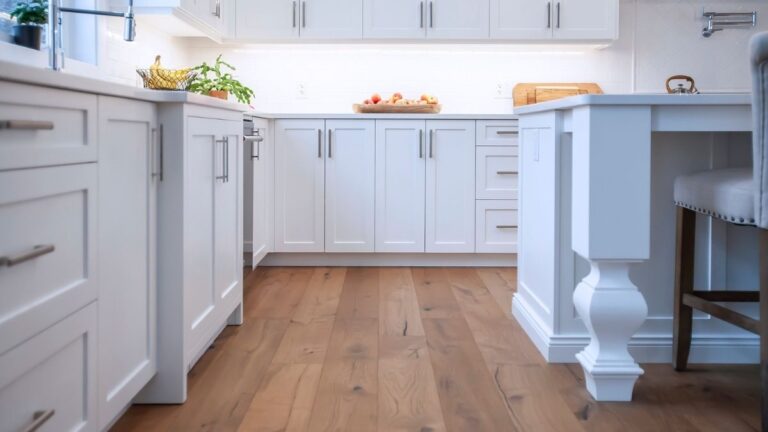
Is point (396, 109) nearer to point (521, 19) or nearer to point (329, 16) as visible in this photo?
point (329, 16)

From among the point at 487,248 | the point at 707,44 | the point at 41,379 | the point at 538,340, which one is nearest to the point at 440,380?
the point at 538,340

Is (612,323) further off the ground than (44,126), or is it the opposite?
(44,126)

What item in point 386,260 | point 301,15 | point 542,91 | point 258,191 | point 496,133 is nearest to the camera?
point 258,191

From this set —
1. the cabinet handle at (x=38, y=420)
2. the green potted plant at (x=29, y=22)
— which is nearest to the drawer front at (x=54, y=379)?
the cabinet handle at (x=38, y=420)

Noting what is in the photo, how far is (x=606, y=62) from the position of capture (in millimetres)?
5055

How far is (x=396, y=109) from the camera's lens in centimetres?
462

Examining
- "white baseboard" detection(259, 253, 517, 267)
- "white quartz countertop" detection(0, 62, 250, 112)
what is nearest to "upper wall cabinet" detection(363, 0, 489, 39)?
"white baseboard" detection(259, 253, 517, 267)

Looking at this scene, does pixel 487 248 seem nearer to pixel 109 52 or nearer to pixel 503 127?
pixel 503 127

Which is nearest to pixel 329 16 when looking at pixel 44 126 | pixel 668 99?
pixel 668 99

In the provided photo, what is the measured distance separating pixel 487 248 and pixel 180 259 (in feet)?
8.85

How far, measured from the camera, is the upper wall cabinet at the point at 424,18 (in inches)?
186

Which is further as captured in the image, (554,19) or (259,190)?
(554,19)

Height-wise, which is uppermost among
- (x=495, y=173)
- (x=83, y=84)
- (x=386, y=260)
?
(x=83, y=84)

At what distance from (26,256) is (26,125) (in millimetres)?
213
